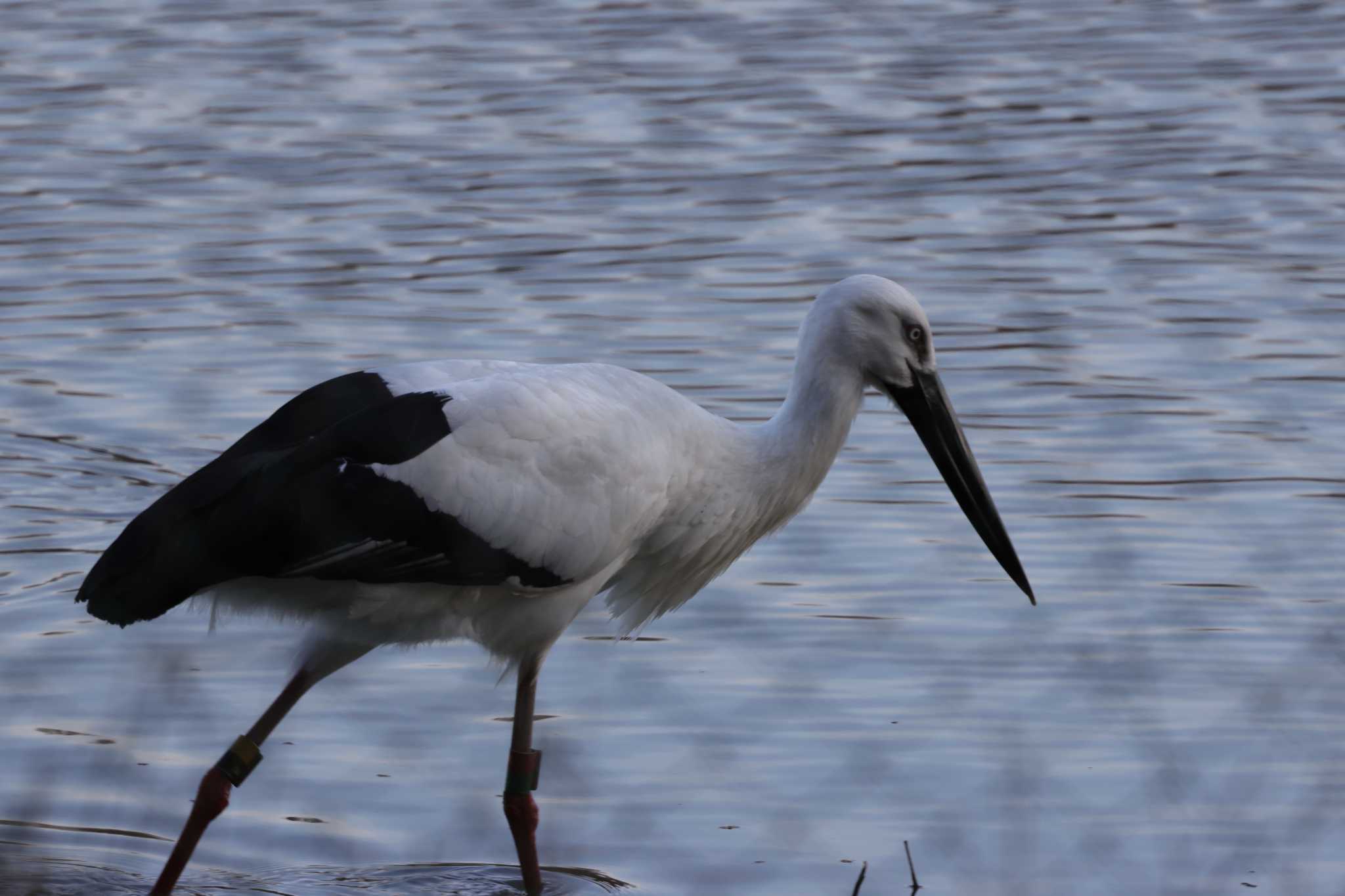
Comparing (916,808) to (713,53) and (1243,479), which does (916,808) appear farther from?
(713,53)

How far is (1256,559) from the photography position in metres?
7.89

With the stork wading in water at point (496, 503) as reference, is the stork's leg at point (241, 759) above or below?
below

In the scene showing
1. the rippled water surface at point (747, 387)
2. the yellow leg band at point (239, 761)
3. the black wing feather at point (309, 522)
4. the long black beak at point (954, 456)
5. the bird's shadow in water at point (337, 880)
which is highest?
the black wing feather at point (309, 522)

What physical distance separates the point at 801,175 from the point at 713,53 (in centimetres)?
295

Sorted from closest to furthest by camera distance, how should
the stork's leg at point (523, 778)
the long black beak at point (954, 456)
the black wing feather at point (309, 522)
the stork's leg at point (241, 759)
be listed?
the black wing feather at point (309, 522)
the stork's leg at point (241, 759)
the stork's leg at point (523, 778)
the long black beak at point (954, 456)

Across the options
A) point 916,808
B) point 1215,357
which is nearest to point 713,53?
point 1215,357

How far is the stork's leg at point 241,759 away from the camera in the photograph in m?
5.98

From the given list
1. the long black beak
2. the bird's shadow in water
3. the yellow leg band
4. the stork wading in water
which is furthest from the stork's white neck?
the yellow leg band

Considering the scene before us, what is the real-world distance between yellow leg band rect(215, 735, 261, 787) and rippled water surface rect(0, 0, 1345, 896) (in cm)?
27

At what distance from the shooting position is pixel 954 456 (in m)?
6.65

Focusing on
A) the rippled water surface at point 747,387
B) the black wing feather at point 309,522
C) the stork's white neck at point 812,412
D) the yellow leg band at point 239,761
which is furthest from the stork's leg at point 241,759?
the stork's white neck at point 812,412

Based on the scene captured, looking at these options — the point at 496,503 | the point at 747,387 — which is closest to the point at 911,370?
the point at 496,503

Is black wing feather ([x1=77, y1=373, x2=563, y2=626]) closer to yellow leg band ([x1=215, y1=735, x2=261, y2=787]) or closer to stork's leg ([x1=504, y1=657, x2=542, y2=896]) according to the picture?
stork's leg ([x1=504, y1=657, x2=542, y2=896])

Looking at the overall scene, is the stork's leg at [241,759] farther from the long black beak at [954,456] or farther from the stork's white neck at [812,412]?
the long black beak at [954,456]
